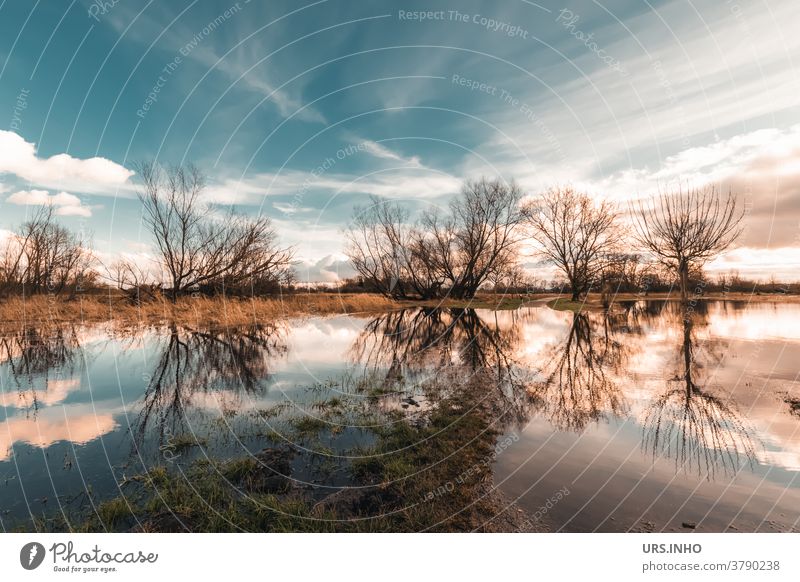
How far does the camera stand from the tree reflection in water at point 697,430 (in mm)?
4957

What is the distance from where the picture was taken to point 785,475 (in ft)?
14.9

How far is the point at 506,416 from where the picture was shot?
7.02 m

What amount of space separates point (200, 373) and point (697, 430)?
1132 centimetres

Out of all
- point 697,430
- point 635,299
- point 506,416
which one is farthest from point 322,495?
point 635,299

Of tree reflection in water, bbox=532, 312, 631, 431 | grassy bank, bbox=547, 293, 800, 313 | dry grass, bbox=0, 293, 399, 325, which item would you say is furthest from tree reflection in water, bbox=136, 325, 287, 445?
grassy bank, bbox=547, 293, 800, 313

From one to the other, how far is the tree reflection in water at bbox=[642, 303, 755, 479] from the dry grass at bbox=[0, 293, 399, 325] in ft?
64.5

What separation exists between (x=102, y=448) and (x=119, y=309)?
22.9 meters

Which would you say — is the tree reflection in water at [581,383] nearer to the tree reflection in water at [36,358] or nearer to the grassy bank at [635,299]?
the tree reflection in water at [36,358]

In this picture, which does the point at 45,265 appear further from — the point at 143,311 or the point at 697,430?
the point at 697,430

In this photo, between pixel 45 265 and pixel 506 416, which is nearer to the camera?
pixel 506 416

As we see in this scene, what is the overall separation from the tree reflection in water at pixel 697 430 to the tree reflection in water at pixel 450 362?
7.56 ft

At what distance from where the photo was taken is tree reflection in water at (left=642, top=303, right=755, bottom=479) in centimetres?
496

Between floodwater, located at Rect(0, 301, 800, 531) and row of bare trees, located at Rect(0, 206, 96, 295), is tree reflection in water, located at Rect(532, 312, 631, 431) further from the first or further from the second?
row of bare trees, located at Rect(0, 206, 96, 295)

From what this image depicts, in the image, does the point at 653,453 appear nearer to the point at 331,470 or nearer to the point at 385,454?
the point at 385,454
